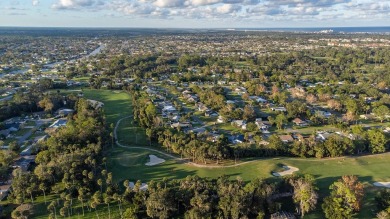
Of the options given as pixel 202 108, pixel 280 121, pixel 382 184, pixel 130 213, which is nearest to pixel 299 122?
pixel 280 121

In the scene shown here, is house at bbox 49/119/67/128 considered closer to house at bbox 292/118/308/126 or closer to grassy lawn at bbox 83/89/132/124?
grassy lawn at bbox 83/89/132/124

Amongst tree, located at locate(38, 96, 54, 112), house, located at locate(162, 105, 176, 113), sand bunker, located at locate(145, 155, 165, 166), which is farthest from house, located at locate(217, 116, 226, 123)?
tree, located at locate(38, 96, 54, 112)

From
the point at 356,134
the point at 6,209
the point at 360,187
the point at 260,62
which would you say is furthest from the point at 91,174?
the point at 260,62

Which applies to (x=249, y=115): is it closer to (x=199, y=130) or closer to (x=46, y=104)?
(x=199, y=130)

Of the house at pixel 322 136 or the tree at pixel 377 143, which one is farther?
the house at pixel 322 136

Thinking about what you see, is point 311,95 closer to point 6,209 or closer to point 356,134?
point 356,134

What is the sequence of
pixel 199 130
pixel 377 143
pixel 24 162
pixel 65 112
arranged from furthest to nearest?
pixel 65 112
pixel 199 130
pixel 377 143
pixel 24 162

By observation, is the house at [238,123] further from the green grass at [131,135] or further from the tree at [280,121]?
the green grass at [131,135]

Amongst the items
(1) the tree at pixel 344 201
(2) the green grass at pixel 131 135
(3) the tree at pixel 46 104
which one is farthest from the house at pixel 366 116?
(3) the tree at pixel 46 104
